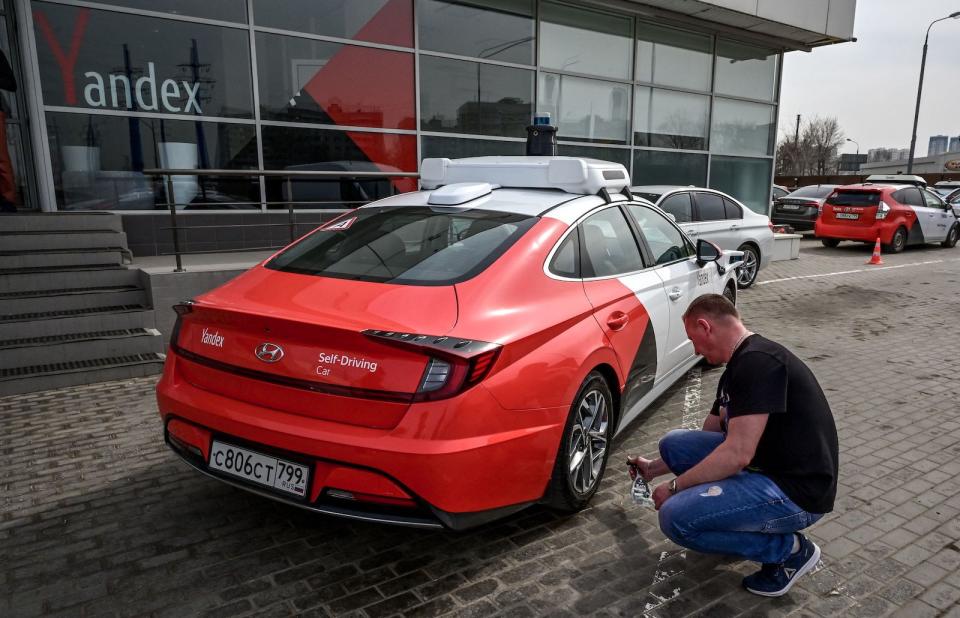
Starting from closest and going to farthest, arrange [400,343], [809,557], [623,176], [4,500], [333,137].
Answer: [400,343], [809,557], [4,500], [623,176], [333,137]

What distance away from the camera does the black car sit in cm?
1856

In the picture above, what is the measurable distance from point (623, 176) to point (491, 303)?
2.04 m

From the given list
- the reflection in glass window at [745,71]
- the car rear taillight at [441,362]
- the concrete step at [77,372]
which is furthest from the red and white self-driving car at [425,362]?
the reflection in glass window at [745,71]

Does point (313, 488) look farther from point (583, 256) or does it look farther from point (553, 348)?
point (583, 256)

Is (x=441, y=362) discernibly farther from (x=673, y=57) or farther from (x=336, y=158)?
(x=673, y=57)

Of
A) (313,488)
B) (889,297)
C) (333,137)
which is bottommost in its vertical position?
(889,297)

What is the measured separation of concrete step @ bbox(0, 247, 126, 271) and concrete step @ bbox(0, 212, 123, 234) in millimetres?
427

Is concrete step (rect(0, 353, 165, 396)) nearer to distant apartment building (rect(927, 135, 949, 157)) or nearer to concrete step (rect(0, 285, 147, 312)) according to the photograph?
concrete step (rect(0, 285, 147, 312))

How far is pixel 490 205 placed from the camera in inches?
146

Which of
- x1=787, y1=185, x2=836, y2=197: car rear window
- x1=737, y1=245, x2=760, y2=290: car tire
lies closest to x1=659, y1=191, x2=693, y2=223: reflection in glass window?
x1=737, y1=245, x2=760, y2=290: car tire

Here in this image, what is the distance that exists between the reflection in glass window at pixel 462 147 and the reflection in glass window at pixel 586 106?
0.97m

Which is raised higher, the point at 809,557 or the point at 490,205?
the point at 490,205

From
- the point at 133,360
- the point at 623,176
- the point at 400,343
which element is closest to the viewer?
the point at 400,343

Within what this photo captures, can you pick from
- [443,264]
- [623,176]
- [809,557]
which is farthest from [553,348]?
[623,176]
